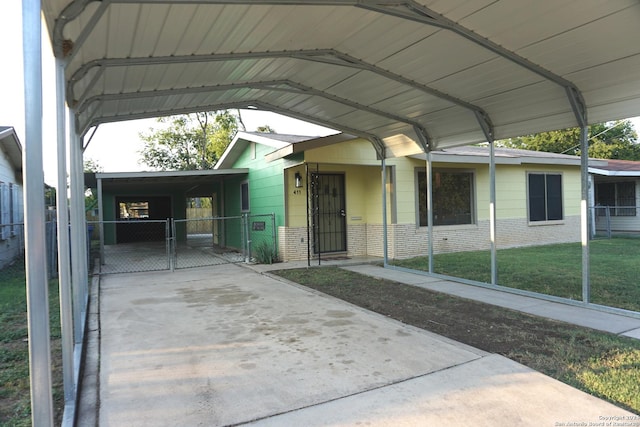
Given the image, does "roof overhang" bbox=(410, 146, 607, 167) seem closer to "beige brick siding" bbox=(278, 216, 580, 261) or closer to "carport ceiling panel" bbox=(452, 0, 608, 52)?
"beige brick siding" bbox=(278, 216, 580, 261)

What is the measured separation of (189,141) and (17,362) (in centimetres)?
3217

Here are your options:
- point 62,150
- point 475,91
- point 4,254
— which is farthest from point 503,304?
point 4,254

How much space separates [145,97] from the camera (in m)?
6.14

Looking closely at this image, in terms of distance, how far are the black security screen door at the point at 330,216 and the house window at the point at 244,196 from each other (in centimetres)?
327

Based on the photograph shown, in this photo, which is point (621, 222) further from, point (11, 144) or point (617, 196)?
point (11, 144)

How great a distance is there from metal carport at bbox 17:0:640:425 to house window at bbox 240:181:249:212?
246 inches

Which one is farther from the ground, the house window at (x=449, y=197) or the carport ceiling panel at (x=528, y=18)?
the carport ceiling panel at (x=528, y=18)

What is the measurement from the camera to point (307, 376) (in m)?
3.57

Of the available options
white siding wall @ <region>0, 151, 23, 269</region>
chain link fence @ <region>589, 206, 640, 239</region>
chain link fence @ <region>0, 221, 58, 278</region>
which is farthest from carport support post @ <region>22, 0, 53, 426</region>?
chain link fence @ <region>589, 206, 640, 239</region>

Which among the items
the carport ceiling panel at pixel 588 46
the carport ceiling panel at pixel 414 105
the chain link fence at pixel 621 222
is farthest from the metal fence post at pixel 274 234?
the chain link fence at pixel 621 222

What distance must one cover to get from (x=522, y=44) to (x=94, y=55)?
4.66 meters

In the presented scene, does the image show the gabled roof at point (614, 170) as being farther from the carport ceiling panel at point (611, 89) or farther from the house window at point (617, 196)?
the carport ceiling panel at point (611, 89)

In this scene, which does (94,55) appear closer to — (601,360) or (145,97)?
(145,97)

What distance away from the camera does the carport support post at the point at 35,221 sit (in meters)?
1.96
